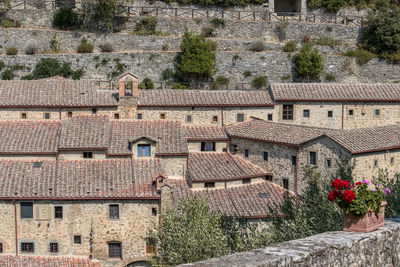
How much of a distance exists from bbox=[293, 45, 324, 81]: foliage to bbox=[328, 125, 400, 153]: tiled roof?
1629cm

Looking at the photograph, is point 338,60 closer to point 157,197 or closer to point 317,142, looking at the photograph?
point 317,142

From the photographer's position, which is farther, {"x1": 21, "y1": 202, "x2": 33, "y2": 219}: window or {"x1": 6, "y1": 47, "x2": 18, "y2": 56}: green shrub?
{"x1": 6, "y1": 47, "x2": 18, "y2": 56}: green shrub

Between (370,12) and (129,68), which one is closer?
(129,68)

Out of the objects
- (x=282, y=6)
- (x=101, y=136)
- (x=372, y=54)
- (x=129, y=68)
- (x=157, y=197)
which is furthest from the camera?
(x=282, y=6)

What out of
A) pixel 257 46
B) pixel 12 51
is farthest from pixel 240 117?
pixel 12 51

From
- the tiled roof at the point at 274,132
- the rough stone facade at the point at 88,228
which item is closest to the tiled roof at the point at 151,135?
the tiled roof at the point at 274,132

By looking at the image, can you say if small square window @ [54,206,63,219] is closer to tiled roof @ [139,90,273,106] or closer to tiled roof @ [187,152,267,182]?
tiled roof @ [187,152,267,182]

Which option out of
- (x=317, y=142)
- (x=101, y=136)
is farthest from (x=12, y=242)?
(x=317, y=142)

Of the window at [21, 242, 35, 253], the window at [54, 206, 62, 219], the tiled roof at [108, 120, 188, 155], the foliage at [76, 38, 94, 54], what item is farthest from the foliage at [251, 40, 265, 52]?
the window at [21, 242, 35, 253]

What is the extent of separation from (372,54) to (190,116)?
72.9ft

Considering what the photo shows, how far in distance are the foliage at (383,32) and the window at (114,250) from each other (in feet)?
109

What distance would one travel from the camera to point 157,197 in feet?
110

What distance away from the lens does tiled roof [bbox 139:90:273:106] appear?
138 ft

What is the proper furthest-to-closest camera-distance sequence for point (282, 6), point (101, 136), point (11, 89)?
1. point (282, 6)
2. point (11, 89)
3. point (101, 136)
